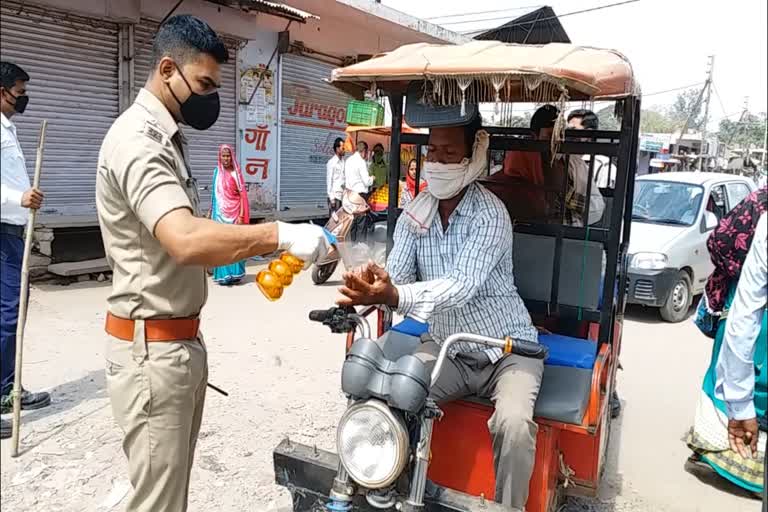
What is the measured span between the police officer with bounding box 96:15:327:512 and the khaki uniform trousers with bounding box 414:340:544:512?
822 millimetres

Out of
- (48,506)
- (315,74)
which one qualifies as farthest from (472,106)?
(315,74)

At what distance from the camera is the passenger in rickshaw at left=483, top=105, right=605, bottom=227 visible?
11.1 feet

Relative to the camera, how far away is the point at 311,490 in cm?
224

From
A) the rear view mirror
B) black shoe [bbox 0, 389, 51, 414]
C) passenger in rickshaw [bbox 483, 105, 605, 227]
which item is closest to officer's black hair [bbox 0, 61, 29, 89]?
passenger in rickshaw [bbox 483, 105, 605, 227]

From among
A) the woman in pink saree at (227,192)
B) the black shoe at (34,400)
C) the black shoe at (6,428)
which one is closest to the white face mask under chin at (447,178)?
the black shoe at (6,428)

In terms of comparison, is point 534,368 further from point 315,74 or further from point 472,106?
point 315,74

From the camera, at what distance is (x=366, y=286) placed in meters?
2.10

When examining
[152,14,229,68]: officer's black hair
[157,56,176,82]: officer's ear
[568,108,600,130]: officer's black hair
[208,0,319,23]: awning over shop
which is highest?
[208,0,319,23]: awning over shop

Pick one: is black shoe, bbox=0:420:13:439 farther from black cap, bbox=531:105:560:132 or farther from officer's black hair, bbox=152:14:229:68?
black cap, bbox=531:105:560:132

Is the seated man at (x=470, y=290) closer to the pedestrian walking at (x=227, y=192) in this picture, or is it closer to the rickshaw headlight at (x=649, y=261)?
the rickshaw headlight at (x=649, y=261)

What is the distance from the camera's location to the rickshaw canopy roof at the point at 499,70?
7.06ft

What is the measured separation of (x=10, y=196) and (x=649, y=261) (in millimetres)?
6738

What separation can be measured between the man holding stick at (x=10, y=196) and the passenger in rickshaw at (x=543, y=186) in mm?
2395

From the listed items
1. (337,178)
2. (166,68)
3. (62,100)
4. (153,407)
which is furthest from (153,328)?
(337,178)
